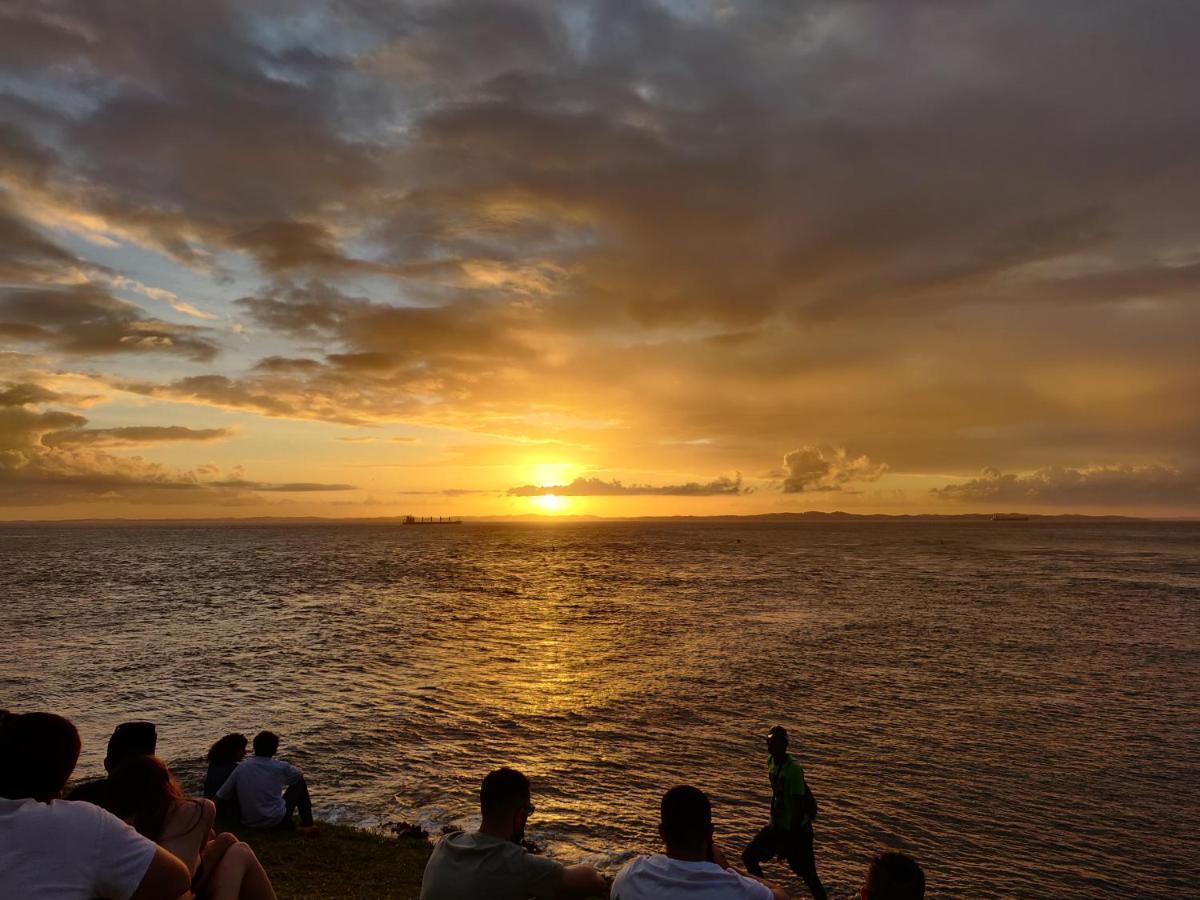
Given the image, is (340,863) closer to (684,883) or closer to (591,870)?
(591,870)

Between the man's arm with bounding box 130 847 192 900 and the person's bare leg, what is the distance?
2078mm

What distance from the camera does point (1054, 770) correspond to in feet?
72.8

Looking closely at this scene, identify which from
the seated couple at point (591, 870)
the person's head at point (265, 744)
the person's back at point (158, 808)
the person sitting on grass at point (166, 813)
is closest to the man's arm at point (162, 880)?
the person sitting on grass at point (166, 813)

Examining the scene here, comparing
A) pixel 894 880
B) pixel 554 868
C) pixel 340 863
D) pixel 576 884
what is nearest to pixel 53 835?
pixel 554 868

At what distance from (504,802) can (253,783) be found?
1080 centimetres

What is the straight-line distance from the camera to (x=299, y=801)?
14.9 meters

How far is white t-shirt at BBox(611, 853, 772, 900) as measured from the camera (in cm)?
525

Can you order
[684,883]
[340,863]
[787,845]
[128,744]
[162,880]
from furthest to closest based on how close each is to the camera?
1. [340,863]
2. [787,845]
3. [128,744]
4. [684,883]
5. [162,880]

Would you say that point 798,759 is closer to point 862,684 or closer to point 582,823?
point 582,823

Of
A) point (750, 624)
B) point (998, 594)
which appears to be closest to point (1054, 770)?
point (750, 624)

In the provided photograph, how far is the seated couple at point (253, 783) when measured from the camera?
14047 millimetres

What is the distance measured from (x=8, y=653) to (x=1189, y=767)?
53.5 metres

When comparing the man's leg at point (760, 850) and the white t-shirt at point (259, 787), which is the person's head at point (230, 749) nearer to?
the white t-shirt at point (259, 787)

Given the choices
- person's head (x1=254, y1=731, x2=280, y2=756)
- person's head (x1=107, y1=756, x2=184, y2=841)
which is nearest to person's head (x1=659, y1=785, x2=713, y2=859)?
person's head (x1=107, y1=756, x2=184, y2=841)
